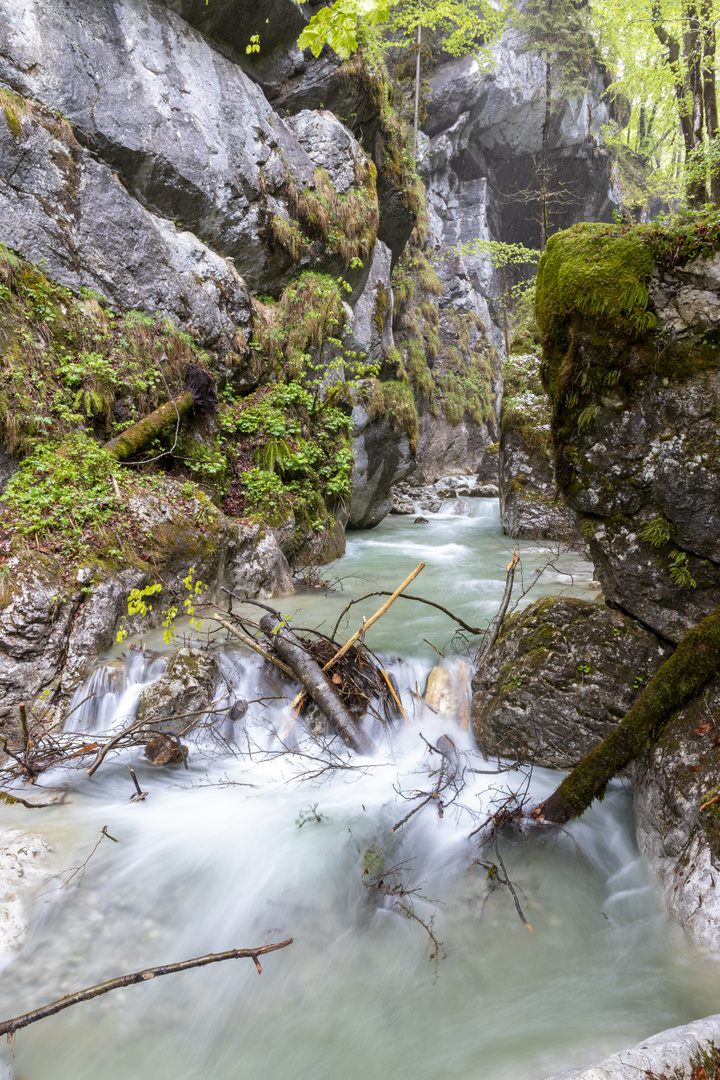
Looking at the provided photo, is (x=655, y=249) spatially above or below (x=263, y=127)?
below

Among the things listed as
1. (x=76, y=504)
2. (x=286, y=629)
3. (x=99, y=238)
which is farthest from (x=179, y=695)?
(x=99, y=238)

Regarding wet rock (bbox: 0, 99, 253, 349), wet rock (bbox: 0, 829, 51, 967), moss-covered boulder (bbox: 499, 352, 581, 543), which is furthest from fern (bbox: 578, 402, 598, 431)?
wet rock (bbox: 0, 99, 253, 349)

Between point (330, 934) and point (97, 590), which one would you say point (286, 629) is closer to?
point (97, 590)

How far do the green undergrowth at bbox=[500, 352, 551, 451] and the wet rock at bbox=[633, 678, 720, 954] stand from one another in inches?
330

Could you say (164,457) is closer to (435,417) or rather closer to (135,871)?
(135,871)

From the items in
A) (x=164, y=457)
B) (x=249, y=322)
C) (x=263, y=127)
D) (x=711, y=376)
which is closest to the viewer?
(x=711, y=376)

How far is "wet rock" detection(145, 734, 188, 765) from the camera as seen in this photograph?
4070 mm

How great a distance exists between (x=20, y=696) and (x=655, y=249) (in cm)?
581

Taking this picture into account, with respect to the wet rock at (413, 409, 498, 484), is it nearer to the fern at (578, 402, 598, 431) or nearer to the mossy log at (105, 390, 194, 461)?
the mossy log at (105, 390, 194, 461)

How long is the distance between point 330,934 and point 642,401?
379 cm

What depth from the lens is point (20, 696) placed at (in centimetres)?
422

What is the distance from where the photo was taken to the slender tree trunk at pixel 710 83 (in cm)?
720

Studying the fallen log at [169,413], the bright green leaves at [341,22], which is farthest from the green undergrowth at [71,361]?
the bright green leaves at [341,22]

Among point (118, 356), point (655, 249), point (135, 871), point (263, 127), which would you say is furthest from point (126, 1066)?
point (263, 127)
